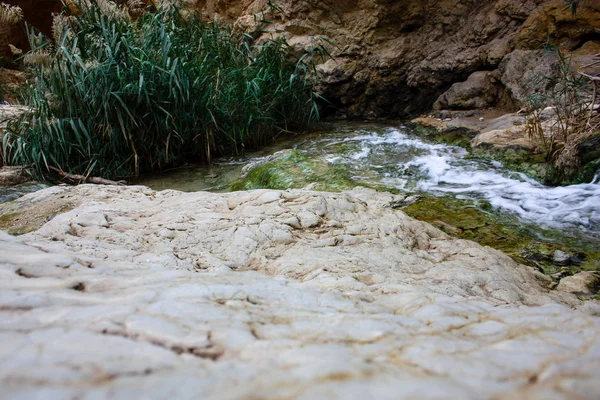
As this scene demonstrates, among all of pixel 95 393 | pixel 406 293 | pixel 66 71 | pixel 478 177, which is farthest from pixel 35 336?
pixel 66 71

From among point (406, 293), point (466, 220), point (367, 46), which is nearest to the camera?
point (406, 293)

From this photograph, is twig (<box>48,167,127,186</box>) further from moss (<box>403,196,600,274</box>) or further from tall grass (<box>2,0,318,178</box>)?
moss (<box>403,196,600,274</box>)

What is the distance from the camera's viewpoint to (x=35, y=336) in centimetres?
73

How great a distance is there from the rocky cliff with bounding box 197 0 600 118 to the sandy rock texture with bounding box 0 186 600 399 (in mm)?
5144

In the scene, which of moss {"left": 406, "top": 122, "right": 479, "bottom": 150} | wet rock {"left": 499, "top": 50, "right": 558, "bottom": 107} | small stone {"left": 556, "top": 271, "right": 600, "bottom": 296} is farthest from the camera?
wet rock {"left": 499, "top": 50, "right": 558, "bottom": 107}

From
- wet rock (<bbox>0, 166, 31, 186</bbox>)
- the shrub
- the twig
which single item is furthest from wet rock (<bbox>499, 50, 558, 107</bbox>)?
wet rock (<bbox>0, 166, 31, 186</bbox>)

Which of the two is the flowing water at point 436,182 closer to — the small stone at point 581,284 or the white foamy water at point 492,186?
the white foamy water at point 492,186

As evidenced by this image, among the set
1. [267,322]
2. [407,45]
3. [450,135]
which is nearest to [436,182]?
[450,135]

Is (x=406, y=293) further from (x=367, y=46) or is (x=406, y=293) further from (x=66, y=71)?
(x=367, y=46)

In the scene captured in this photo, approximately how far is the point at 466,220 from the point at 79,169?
393cm

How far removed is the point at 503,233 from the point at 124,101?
3.82 m

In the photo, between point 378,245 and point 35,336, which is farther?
point 378,245

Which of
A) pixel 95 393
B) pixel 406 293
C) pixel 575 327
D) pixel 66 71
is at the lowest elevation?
pixel 406 293

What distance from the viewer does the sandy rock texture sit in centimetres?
62
